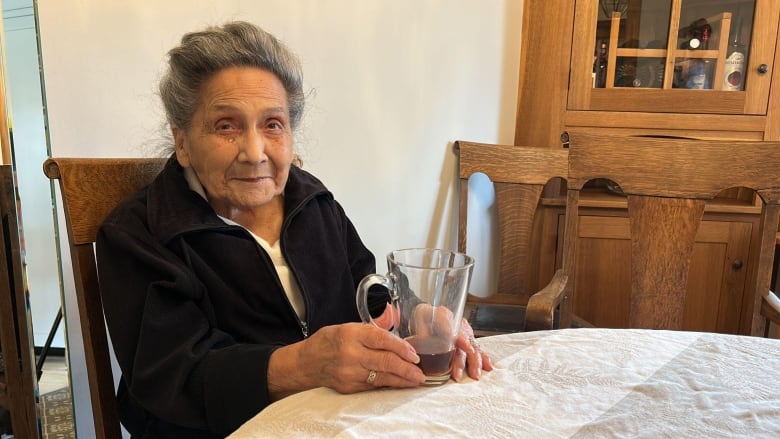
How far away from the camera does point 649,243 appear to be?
1.36 meters

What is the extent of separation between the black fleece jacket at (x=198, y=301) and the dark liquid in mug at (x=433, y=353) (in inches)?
8.7

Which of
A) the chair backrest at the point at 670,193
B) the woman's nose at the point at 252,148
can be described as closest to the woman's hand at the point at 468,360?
the woman's nose at the point at 252,148

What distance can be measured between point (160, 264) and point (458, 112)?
4.85 ft

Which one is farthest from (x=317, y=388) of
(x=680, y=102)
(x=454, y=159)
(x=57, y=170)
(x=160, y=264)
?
(x=680, y=102)

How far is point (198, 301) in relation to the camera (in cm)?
86

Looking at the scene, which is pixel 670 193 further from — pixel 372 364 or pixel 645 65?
pixel 372 364

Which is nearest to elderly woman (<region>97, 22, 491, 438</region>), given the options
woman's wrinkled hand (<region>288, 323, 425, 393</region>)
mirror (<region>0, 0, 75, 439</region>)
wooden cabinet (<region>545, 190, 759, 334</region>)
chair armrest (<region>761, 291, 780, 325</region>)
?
woman's wrinkled hand (<region>288, 323, 425, 393</region>)

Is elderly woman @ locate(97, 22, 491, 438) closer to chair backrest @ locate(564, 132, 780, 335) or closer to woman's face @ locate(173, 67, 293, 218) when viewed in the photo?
woman's face @ locate(173, 67, 293, 218)

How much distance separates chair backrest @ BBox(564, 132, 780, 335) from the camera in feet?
A: 4.29

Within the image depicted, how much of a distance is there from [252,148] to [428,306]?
19.6 inches

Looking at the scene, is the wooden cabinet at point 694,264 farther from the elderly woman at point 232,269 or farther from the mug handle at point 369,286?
the mug handle at point 369,286

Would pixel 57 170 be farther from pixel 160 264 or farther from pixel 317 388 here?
pixel 317 388

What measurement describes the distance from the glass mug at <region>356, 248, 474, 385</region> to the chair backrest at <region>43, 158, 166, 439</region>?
0.49 metres

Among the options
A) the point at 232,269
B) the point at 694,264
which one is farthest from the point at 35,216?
the point at 694,264
